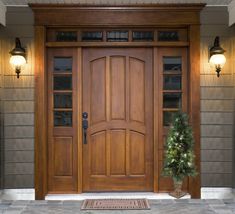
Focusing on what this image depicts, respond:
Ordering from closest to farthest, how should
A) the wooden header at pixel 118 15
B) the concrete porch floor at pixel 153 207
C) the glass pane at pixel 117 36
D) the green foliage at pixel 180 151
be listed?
the concrete porch floor at pixel 153 207, the green foliage at pixel 180 151, the wooden header at pixel 118 15, the glass pane at pixel 117 36

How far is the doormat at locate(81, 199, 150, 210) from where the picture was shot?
496 cm

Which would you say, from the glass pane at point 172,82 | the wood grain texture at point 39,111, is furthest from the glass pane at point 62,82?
the glass pane at point 172,82

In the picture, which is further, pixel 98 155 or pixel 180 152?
pixel 98 155

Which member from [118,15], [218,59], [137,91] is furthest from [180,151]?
[118,15]

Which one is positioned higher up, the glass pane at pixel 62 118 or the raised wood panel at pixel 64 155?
the glass pane at pixel 62 118

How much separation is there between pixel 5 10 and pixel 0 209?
2519 millimetres

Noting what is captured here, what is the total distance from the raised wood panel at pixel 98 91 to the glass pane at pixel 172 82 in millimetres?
834

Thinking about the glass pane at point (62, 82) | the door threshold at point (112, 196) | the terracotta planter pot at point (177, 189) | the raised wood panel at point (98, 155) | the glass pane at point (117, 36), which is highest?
the glass pane at point (117, 36)

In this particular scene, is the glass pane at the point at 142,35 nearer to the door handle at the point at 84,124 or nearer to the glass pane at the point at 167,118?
the glass pane at the point at 167,118

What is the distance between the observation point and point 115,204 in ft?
16.8

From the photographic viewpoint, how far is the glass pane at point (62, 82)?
5535 millimetres

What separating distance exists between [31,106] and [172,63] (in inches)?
77.0

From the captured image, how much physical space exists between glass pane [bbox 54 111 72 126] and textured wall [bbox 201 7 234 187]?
176 centimetres

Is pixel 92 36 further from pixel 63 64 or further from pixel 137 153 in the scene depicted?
pixel 137 153
